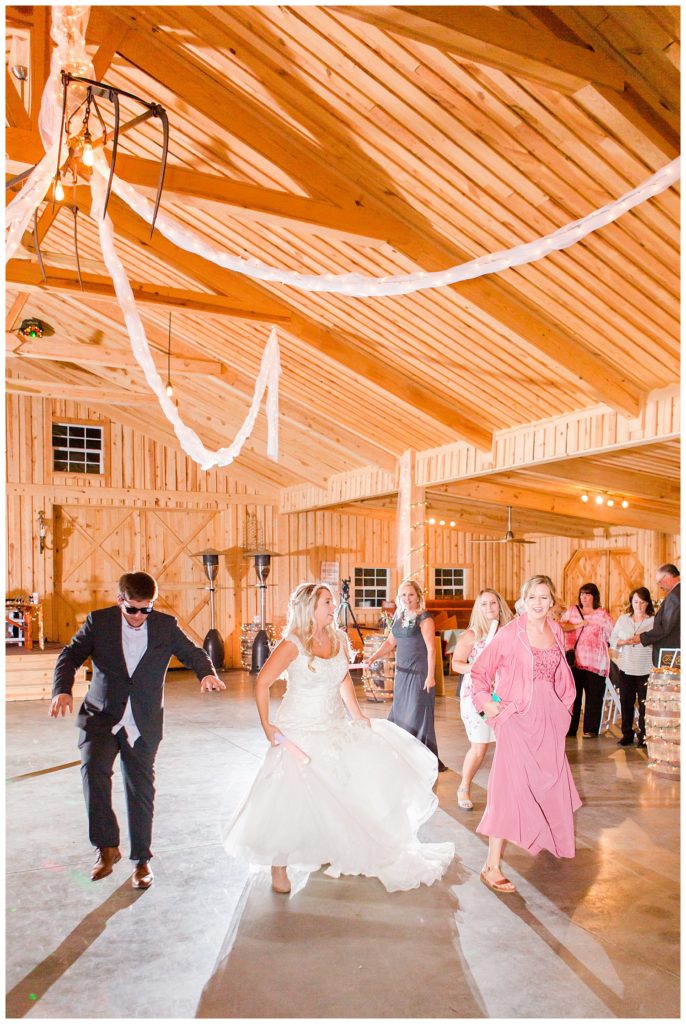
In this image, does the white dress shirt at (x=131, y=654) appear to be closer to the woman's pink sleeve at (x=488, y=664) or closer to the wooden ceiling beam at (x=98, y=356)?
the woman's pink sleeve at (x=488, y=664)

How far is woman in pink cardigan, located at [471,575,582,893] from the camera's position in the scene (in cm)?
404

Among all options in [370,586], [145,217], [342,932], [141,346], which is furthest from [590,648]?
[370,586]

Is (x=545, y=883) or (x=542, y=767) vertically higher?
(x=542, y=767)

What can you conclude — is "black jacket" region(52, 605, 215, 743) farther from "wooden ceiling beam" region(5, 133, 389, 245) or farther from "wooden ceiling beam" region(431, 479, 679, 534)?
"wooden ceiling beam" region(431, 479, 679, 534)

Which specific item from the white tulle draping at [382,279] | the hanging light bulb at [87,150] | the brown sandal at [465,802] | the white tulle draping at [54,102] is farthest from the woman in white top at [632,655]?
the white tulle draping at [54,102]

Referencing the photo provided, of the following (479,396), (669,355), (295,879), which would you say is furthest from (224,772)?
(669,355)

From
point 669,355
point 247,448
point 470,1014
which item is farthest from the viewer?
point 247,448

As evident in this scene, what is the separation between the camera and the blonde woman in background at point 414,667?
19.5 feet

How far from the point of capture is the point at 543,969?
10.5 ft

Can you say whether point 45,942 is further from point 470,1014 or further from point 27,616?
point 27,616

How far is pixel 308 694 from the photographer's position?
4.10 metres

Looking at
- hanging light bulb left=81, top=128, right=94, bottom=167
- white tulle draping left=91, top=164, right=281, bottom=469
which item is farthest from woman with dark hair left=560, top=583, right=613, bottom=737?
hanging light bulb left=81, top=128, right=94, bottom=167

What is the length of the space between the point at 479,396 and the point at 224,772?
4430 millimetres

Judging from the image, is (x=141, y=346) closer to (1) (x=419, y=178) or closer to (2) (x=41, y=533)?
(1) (x=419, y=178)
